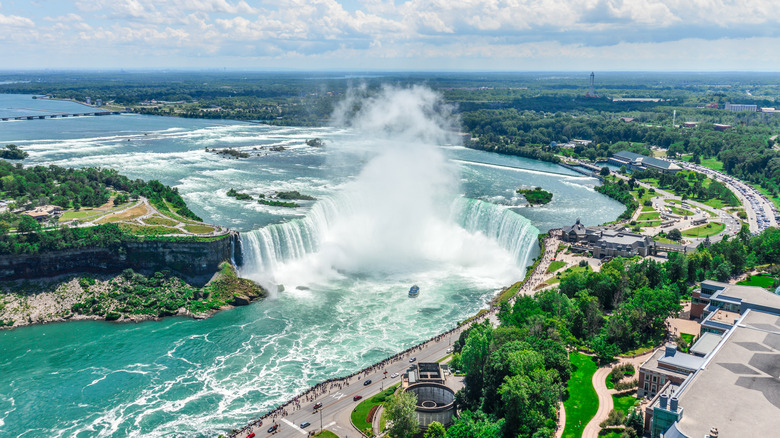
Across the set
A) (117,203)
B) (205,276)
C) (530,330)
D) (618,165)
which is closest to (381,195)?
(205,276)

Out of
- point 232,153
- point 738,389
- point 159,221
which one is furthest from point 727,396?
point 232,153

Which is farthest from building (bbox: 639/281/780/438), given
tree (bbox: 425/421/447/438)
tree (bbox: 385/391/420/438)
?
tree (bbox: 385/391/420/438)

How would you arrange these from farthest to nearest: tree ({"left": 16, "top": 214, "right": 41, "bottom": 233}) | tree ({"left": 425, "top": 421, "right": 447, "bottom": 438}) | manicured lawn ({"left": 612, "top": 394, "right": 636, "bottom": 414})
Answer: tree ({"left": 16, "top": 214, "right": 41, "bottom": 233}), manicured lawn ({"left": 612, "top": 394, "right": 636, "bottom": 414}), tree ({"left": 425, "top": 421, "right": 447, "bottom": 438})

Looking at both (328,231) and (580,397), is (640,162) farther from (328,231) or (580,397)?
(580,397)

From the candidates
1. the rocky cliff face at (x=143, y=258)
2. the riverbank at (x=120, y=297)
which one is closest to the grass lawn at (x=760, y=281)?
the riverbank at (x=120, y=297)

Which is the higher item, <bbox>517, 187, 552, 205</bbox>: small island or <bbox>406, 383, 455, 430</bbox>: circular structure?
<bbox>517, 187, 552, 205</bbox>: small island

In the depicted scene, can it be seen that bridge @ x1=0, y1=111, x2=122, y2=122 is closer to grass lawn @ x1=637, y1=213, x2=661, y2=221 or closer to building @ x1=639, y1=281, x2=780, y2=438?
grass lawn @ x1=637, y1=213, x2=661, y2=221

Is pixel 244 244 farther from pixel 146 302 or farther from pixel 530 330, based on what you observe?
pixel 530 330
